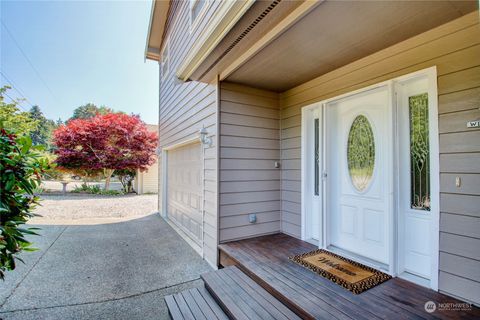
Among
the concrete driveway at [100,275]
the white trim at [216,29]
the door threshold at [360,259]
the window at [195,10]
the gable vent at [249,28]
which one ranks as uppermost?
the window at [195,10]

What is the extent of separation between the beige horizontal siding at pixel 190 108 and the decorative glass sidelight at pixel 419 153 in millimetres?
2389

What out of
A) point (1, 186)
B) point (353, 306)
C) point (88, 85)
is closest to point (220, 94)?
point (1, 186)

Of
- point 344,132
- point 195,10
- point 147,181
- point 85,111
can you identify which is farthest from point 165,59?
point 85,111

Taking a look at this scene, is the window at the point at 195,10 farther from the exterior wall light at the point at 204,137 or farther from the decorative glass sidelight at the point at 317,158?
the decorative glass sidelight at the point at 317,158

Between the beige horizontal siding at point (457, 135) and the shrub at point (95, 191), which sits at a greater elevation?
the beige horizontal siding at point (457, 135)

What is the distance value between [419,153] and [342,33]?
143cm

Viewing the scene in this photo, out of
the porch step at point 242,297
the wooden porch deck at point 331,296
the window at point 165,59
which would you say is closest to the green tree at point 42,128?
the window at point 165,59

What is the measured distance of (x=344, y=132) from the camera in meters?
3.08

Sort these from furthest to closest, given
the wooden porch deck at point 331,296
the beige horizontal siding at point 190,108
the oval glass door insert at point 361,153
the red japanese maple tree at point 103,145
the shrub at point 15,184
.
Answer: the red japanese maple tree at point 103,145 < the beige horizontal siding at point 190,108 < the oval glass door insert at point 361,153 < the wooden porch deck at point 331,296 < the shrub at point 15,184

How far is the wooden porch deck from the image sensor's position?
5.72 feet

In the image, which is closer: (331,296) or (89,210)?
(331,296)

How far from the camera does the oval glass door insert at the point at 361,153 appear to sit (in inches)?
109

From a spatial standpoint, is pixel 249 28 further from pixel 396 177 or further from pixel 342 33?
pixel 396 177

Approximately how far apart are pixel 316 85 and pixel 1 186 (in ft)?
11.5
